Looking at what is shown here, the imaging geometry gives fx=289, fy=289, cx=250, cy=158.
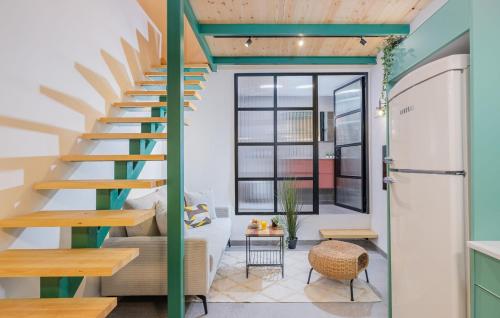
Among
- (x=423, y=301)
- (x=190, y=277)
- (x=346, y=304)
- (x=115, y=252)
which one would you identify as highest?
(x=115, y=252)

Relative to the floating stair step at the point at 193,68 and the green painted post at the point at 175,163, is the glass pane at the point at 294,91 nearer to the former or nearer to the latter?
the floating stair step at the point at 193,68

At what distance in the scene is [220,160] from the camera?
181 inches

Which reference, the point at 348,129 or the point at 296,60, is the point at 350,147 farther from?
the point at 296,60

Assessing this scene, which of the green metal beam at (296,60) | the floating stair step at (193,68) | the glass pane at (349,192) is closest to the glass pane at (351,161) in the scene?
the glass pane at (349,192)

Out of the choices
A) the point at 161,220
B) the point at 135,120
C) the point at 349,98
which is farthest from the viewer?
the point at 349,98

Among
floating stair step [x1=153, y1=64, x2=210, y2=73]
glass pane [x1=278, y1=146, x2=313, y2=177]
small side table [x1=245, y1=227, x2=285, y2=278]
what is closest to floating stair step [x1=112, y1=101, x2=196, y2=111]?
floating stair step [x1=153, y1=64, x2=210, y2=73]

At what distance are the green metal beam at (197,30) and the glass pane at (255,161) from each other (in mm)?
1409

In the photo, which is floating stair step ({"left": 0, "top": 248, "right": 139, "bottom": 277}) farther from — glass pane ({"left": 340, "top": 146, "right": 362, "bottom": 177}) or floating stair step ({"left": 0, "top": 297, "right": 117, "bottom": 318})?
glass pane ({"left": 340, "top": 146, "right": 362, "bottom": 177})

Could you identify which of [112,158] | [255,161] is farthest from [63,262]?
[255,161]

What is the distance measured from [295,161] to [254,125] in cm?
87

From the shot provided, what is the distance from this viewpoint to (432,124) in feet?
4.98

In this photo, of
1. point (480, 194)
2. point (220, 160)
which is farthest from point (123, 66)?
point (480, 194)

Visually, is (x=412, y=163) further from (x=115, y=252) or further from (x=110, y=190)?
(x=110, y=190)

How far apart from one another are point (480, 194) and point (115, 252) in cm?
176
